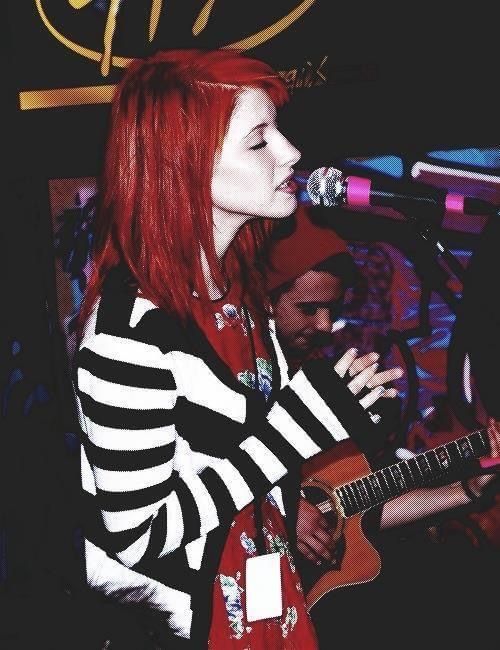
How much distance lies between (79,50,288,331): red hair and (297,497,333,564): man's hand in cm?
135

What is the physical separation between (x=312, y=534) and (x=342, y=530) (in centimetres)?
14

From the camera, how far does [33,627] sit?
112 centimetres

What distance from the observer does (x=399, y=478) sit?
2.53 m

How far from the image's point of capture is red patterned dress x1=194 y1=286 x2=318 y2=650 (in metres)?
1.31

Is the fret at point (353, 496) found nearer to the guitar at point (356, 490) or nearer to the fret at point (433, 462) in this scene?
the guitar at point (356, 490)

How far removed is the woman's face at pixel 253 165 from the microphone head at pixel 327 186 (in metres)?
0.07

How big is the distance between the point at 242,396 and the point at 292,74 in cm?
200

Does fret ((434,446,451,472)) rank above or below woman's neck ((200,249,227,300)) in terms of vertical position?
below

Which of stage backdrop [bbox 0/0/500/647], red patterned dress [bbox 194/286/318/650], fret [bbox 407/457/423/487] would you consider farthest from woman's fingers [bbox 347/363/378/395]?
stage backdrop [bbox 0/0/500/647]

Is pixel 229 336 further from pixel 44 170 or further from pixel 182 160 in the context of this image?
pixel 44 170

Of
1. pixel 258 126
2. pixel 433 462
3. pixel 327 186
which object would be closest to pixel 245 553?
pixel 327 186

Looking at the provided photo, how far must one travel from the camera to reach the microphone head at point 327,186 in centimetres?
134

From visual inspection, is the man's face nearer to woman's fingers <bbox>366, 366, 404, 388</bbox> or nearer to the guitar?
the guitar

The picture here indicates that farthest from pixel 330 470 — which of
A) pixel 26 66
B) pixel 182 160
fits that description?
pixel 26 66
